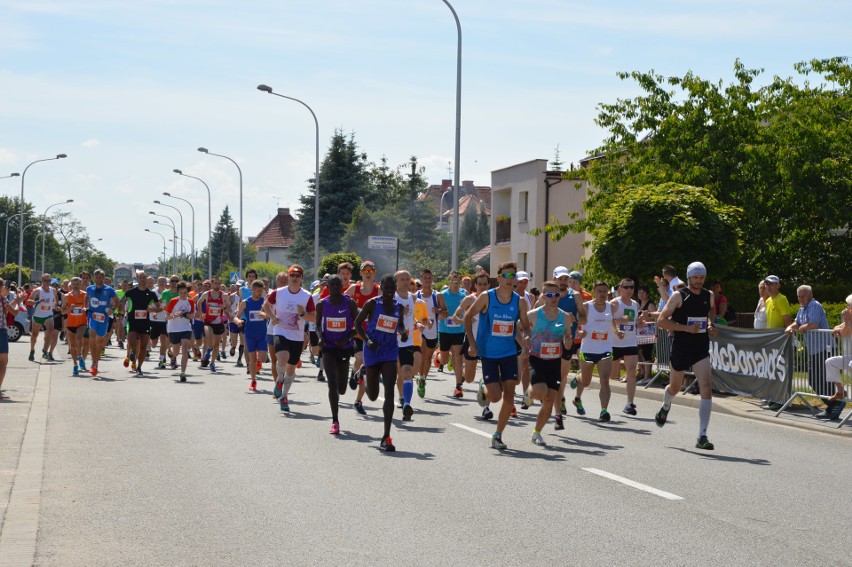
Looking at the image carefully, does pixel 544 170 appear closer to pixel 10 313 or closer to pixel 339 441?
pixel 10 313

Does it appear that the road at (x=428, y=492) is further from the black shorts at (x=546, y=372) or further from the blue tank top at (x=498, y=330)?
the blue tank top at (x=498, y=330)

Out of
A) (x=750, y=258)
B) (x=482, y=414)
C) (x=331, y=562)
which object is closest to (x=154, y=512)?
(x=331, y=562)

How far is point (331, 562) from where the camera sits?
6.39 meters

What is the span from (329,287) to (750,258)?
1748 centimetres

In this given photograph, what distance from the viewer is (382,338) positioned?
38.7ft

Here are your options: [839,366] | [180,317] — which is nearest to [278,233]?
[180,317]

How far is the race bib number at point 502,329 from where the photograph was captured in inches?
443

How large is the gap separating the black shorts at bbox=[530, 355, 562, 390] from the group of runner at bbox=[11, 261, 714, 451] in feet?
0.03

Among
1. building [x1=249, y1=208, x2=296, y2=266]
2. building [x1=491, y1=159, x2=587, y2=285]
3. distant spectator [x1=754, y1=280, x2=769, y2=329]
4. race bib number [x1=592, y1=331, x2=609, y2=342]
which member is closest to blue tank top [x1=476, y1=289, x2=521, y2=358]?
race bib number [x1=592, y1=331, x2=609, y2=342]

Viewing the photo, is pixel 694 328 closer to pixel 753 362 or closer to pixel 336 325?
pixel 336 325

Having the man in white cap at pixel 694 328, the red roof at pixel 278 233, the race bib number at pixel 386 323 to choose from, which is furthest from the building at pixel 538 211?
the red roof at pixel 278 233

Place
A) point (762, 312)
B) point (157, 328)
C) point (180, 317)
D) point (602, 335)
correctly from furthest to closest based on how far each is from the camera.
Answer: point (157, 328) < point (180, 317) < point (762, 312) < point (602, 335)

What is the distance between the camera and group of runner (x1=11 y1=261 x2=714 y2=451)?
449 inches

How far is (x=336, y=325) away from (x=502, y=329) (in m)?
2.15
